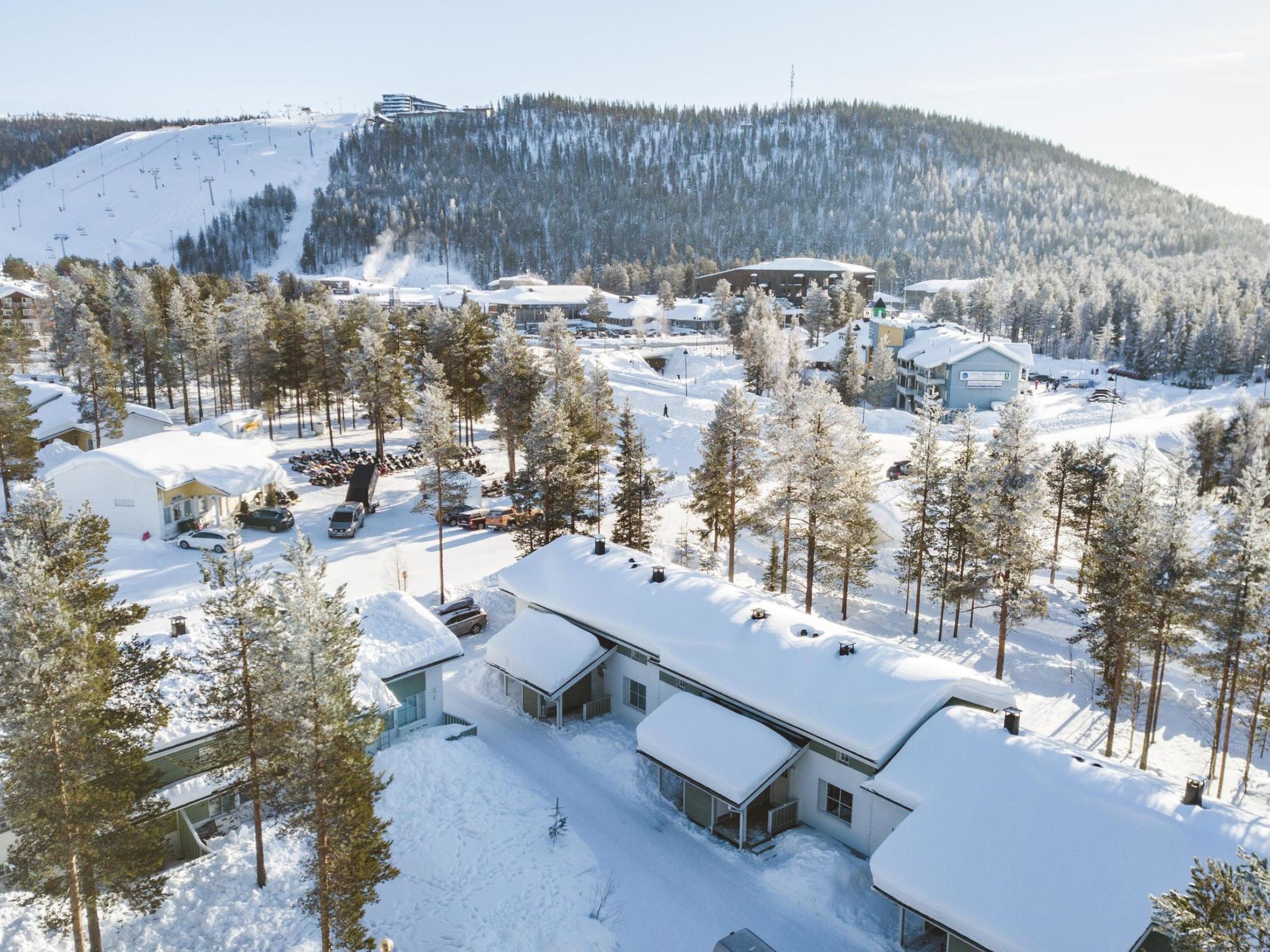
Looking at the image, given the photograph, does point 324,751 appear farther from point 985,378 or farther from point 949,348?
point 949,348

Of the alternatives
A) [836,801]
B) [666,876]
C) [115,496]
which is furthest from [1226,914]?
[115,496]

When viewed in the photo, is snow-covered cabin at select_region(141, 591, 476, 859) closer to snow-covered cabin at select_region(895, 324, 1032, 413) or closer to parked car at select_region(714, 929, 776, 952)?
parked car at select_region(714, 929, 776, 952)

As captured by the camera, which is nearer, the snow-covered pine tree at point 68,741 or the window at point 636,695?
the snow-covered pine tree at point 68,741

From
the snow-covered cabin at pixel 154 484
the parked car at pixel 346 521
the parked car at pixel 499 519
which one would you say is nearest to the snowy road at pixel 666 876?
the parked car at pixel 499 519

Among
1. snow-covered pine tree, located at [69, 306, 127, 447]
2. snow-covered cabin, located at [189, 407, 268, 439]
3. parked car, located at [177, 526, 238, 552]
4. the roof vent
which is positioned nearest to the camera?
the roof vent

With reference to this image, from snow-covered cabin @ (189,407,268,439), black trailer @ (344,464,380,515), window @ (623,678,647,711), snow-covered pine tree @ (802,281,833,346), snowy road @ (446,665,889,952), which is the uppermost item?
snow-covered pine tree @ (802,281,833,346)

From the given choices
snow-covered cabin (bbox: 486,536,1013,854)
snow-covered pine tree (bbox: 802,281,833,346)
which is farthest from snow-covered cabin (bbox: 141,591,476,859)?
snow-covered pine tree (bbox: 802,281,833,346)

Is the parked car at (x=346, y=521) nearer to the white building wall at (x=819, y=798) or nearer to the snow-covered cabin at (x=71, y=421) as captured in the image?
the snow-covered cabin at (x=71, y=421)

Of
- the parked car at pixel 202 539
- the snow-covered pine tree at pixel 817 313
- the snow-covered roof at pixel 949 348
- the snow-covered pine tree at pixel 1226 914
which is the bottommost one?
the parked car at pixel 202 539

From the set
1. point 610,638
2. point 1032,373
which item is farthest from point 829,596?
point 1032,373
